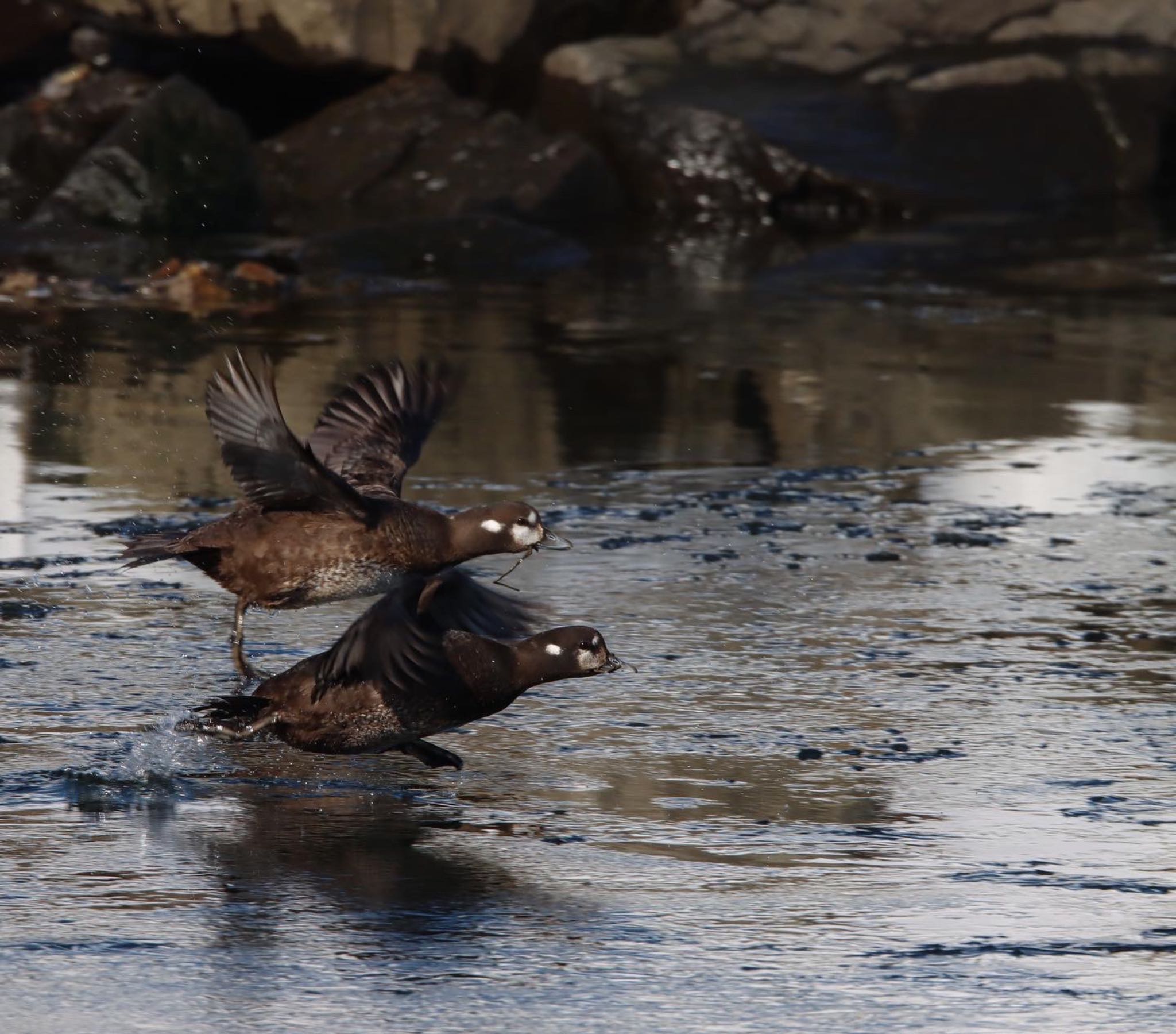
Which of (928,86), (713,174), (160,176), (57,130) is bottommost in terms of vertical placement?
(160,176)

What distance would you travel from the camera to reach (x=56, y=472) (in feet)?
28.9

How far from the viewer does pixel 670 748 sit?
5.69 m

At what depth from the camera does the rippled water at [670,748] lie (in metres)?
4.15

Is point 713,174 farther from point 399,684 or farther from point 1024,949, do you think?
point 1024,949

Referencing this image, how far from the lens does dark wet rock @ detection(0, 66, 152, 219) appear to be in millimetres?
18766

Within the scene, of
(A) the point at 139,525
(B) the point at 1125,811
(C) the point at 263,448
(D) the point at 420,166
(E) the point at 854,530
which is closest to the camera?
(B) the point at 1125,811

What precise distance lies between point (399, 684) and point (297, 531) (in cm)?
117

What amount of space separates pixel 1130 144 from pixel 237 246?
7.90 m

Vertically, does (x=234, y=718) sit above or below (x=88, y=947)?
above

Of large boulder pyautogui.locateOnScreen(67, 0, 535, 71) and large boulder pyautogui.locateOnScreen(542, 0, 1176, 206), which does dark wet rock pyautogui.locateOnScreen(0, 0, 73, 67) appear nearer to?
large boulder pyautogui.locateOnScreen(67, 0, 535, 71)

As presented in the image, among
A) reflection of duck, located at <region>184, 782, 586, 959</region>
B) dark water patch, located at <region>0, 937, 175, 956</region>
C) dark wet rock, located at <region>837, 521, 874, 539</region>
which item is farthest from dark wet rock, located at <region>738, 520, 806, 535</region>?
dark water patch, located at <region>0, 937, 175, 956</region>

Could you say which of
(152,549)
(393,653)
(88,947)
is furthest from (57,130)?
(88,947)

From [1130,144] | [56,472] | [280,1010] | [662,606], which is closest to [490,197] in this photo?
[1130,144]

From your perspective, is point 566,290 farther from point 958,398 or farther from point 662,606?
point 662,606
